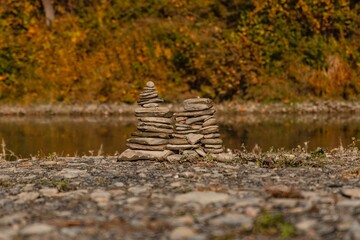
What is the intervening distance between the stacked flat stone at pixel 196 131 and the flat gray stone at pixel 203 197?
5.41 metres

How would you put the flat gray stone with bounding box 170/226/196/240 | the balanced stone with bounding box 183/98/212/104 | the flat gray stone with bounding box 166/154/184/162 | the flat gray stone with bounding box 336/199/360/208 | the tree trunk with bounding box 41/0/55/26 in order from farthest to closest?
1. the tree trunk with bounding box 41/0/55/26
2. the balanced stone with bounding box 183/98/212/104
3. the flat gray stone with bounding box 166/154/184/162
4. the flat gray stone with bounding box 336/199/360/208
5. the flat gray stone with bounding box 170/226/196/240

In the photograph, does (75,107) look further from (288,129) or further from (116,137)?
(288,129)

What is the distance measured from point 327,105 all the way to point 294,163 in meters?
20.4

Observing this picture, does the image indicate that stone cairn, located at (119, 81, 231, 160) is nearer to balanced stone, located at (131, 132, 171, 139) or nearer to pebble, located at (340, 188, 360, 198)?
balanced stone, located at (131, 132, 171, 139)

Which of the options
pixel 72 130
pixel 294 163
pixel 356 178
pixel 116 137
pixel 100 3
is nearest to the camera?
pixel 356 178

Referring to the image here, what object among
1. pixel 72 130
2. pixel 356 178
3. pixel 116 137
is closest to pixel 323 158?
pixel 356 178

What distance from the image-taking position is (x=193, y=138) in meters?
14.4

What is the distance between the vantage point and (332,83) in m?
33.2

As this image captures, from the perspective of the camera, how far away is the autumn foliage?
33906 millimetres

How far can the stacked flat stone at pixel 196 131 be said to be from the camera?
14406 millimetres

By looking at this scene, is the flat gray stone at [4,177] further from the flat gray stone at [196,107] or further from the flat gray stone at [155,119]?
the flat gray stone at [196,107]

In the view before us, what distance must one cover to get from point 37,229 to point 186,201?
2153 millimetres

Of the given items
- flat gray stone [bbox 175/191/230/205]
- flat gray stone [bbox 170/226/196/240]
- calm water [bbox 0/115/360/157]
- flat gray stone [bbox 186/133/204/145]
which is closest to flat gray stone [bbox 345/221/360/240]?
flat gray stone [bbox 170/226/196/240]

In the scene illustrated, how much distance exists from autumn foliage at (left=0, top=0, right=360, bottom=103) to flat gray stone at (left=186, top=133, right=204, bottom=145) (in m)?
19.2
